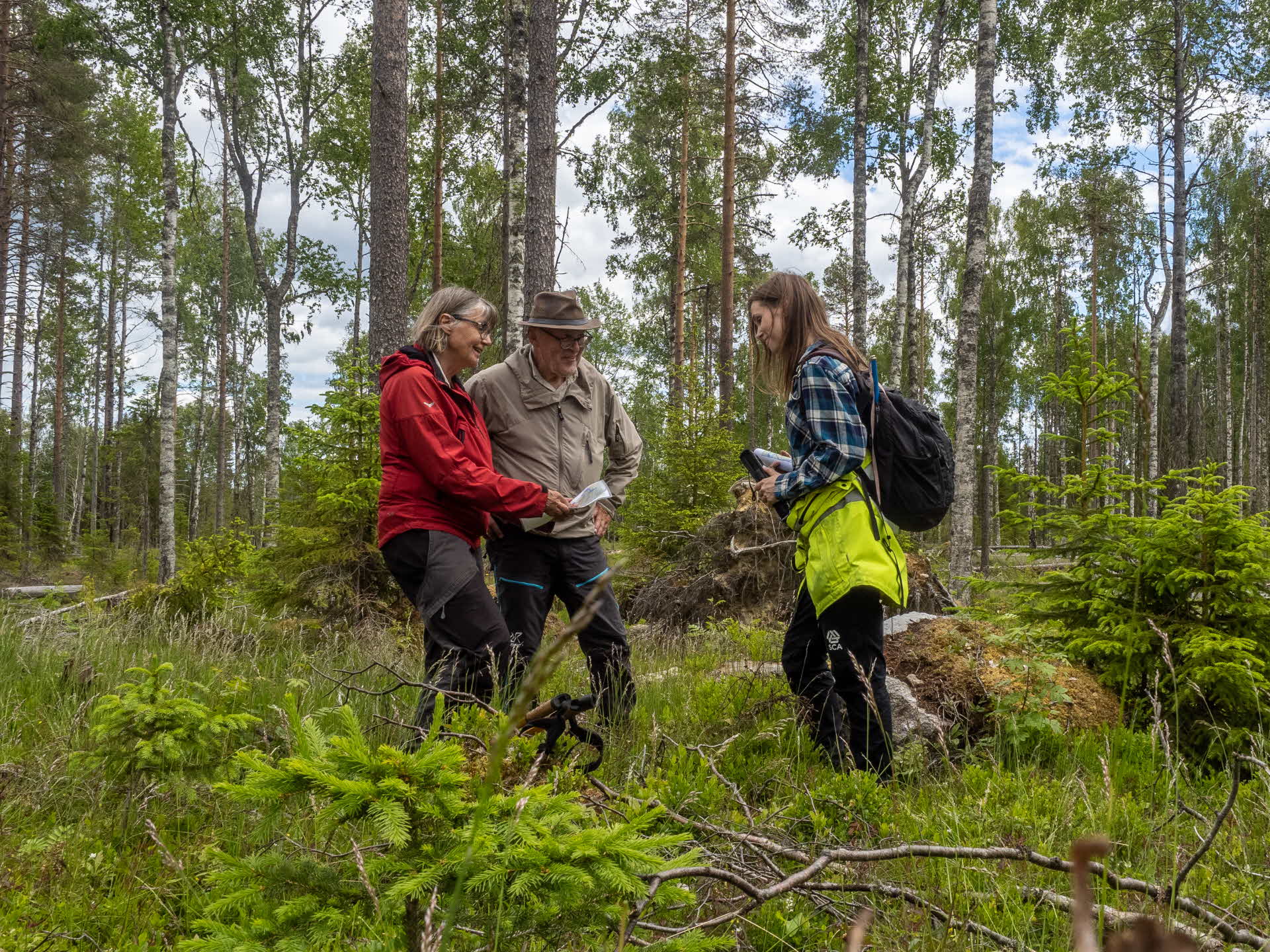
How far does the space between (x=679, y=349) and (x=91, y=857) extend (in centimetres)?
1863

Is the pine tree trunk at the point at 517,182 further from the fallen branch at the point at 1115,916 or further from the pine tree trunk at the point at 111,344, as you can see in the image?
the pine tree trunk at the point at 111,344

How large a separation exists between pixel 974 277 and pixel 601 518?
979 cm

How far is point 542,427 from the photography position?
4113mm

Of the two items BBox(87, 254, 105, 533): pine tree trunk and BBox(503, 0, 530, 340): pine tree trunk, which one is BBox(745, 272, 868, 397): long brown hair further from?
BBox(87, 254, 105, 533): pine tree trunk

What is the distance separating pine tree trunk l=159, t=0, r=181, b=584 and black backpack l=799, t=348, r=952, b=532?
14.4 meters

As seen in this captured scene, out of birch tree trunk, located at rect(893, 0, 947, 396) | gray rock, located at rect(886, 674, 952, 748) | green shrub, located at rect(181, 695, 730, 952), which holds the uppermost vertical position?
birch tree trunk, located at rect(893, 0, 947, 396)

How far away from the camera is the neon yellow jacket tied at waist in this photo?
10.2ft

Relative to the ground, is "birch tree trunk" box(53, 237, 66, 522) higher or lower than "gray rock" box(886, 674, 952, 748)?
higher

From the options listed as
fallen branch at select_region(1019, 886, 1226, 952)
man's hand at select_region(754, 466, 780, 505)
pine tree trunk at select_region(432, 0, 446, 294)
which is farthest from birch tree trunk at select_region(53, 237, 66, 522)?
fallen branch at select_region(1019, 886, 1226, 952)

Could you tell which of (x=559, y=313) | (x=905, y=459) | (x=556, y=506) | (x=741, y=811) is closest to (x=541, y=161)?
(x=559, y=313)

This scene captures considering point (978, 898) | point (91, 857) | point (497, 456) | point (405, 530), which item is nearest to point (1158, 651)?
point (978, 898)

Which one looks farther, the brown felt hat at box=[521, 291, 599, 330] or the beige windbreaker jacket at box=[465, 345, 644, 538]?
the beige windbreaker jacket at box=[465, 345, 644, 538]

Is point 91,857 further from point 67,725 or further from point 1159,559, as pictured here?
point 1159,559

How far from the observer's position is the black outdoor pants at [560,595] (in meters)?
3.96
